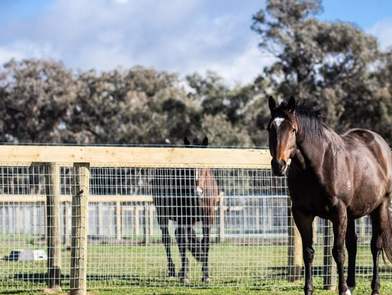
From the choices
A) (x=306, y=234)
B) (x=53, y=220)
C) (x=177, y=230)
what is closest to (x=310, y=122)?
(x=306, y=234)

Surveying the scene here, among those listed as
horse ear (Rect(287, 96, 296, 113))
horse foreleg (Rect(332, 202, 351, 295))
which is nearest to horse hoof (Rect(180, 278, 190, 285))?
horse foreleg (Rect(332, 202, 351, 295))

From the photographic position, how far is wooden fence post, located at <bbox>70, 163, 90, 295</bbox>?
27.5ft

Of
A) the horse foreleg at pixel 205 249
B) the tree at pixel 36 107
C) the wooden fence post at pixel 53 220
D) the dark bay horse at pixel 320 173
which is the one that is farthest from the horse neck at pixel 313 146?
the tree at pixel 36 107

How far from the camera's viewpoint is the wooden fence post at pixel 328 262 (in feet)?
30.7

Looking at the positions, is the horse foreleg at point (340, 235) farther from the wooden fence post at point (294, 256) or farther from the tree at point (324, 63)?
the tree at point (324, 63)

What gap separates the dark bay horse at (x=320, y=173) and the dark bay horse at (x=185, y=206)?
2.34 m

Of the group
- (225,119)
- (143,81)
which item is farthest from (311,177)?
(143,81)

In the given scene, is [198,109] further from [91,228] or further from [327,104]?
[91,228]

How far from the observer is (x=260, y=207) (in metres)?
10.3

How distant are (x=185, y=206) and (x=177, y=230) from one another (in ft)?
1.57

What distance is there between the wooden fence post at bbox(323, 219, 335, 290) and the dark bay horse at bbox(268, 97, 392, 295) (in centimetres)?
95

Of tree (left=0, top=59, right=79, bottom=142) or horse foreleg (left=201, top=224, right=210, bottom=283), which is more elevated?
tree (left=0, top=59, right=79, bottom=142)

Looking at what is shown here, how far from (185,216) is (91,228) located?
4.32m

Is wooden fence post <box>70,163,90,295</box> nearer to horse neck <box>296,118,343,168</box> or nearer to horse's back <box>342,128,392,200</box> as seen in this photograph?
horse neck <box>296,118,343,168</box>
